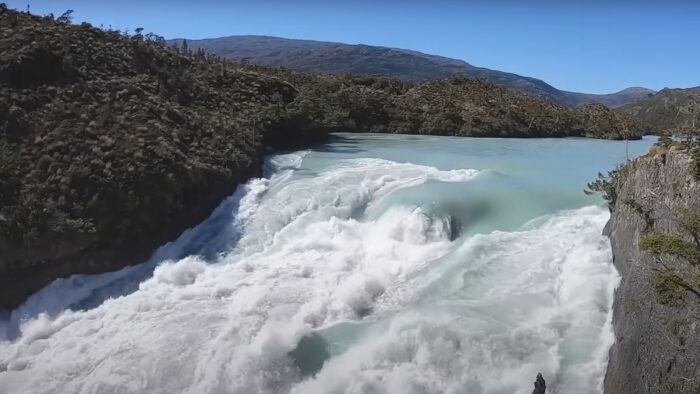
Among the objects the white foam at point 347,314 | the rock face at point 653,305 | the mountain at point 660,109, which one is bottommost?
the white foam at point 347,314

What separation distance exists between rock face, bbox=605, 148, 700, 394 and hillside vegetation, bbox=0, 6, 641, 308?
12.5m

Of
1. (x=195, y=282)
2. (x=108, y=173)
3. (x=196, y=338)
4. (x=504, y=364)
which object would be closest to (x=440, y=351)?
(x=504, y=364)

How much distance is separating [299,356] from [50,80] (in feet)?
56.9

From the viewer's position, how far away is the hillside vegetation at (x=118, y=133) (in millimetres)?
15266

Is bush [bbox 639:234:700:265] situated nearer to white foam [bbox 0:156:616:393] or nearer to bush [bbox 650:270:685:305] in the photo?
bush [bbox 650:270:685:305]

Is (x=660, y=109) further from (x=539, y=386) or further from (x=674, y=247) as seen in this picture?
(x=674, y=247)

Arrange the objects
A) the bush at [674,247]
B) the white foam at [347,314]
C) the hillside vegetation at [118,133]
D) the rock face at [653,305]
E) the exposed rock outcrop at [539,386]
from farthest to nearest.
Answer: the hillside vegetation at [118,133] < the white foam at [347,314] < the exposed rock outcrop at [539,386] < the rock face at [653,305] < the bush at [674,247]

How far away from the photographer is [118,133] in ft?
66.8

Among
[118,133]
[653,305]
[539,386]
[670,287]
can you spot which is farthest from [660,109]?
[670,287]

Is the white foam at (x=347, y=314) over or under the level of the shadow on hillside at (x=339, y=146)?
under

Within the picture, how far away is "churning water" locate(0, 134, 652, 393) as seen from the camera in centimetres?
1086

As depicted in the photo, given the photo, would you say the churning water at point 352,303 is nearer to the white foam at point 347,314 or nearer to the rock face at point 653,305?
the white foam at point 347,314

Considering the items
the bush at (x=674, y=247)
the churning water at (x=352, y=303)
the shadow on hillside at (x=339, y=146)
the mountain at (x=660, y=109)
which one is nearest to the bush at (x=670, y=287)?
the bush at (x=674, y=247)

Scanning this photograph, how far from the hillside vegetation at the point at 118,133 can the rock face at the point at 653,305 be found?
40.9 ft
